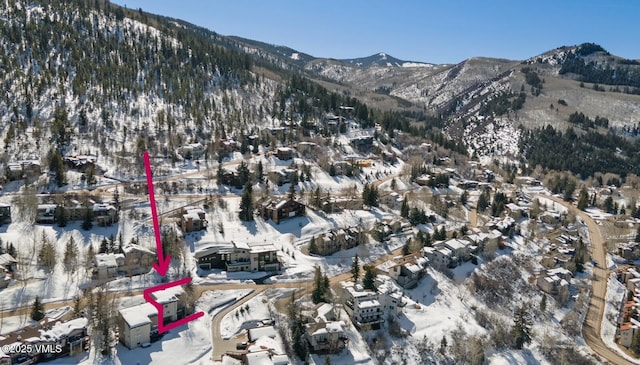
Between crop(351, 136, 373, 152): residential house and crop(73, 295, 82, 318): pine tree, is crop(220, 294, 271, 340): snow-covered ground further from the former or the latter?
crop(351, 136, 373, 152): residential house

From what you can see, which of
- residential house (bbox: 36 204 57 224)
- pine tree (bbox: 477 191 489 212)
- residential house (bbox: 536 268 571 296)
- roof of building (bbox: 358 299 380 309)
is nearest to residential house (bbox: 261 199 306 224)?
roof of building (bbox: 358 299 380 309)

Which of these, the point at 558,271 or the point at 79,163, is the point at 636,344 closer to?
the point at 558,271

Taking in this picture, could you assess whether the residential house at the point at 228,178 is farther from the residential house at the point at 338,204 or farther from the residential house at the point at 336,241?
the residential house at the point at 336,241

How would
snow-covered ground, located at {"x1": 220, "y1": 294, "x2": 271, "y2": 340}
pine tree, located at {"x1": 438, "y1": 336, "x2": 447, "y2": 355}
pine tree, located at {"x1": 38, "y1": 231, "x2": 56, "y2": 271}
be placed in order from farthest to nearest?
pine tree, located at {"x1": 38, "y1": 231, "x2": 56, "y2": 271} < pine tree, located at {"x1": 438, "y1": 336, "x2": 447, "y2": 355} < snow-covered ground, located at {"x1": 220, "y1": 294, "x2": 271, "y2": 340}

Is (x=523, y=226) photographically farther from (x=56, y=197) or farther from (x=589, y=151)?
(x=589, y=151)

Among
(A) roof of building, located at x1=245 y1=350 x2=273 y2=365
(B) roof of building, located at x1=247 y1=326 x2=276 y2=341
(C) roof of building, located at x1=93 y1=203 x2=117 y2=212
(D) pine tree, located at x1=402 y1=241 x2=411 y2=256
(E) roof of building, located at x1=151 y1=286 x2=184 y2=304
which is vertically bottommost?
(B) roof of building, located at x1=247 y1=326 x2=276 y2=341

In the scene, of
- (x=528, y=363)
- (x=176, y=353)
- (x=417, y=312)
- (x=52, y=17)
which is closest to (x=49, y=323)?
(x=176, y=353)
